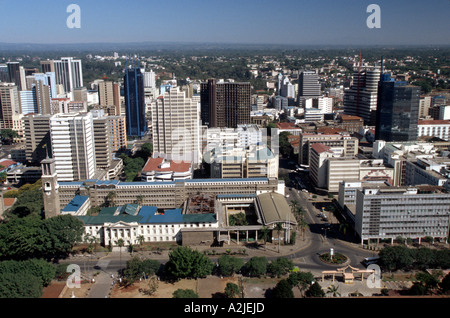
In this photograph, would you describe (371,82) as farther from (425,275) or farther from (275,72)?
(275,72)

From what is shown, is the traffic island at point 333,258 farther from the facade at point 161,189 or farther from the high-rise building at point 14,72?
the high-rise building at point 14,72

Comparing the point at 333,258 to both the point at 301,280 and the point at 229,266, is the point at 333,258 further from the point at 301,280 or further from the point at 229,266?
the point at 229,266

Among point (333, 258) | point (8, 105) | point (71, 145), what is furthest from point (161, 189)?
point (8, 105)

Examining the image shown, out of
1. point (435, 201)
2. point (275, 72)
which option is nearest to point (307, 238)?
point (435, 201)
